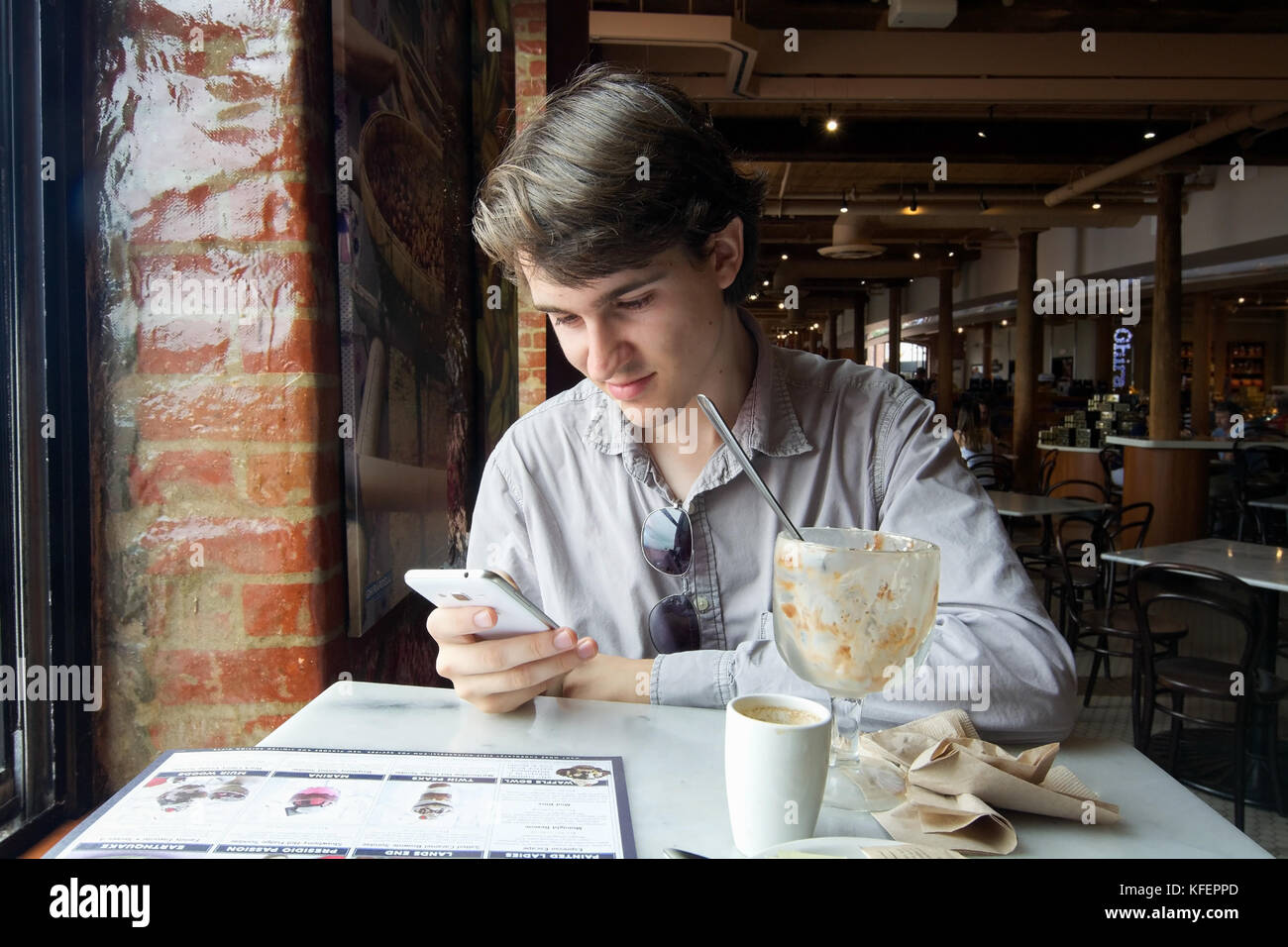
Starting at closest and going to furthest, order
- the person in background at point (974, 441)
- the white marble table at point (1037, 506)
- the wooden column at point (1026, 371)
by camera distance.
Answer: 1. the white marble table at point (1037, 506)
2. the person in background at point (974, 441)
3. the wooden column at point (1026, 371)

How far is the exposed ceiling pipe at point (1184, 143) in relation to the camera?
6430 millimetres

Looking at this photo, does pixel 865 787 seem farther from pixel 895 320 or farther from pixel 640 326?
pixel 895 320

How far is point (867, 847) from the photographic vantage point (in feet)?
2.21

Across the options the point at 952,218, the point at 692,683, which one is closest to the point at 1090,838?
the point at 692,683

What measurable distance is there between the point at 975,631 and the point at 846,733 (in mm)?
242

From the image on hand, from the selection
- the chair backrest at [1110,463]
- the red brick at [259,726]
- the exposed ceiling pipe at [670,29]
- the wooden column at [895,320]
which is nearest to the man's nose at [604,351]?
the red brick at [259,726]

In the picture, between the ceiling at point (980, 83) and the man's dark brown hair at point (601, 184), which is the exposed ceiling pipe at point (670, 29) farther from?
the man's dark brown hair at point (601, 184)

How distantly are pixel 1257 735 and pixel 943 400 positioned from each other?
11.4 m

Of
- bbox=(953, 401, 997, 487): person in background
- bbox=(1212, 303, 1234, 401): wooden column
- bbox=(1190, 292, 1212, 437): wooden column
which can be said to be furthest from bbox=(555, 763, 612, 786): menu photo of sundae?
Answer: bbox=(1212, 303, 1234, 401): wooden column

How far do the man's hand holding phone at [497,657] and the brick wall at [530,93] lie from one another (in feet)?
6.94

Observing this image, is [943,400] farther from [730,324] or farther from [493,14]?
[730,324]

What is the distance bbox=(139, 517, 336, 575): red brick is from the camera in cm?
140

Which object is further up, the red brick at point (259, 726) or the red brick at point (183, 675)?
the red brick at point (183, 675)

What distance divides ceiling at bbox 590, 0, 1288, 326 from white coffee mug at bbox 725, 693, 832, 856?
471 cm
